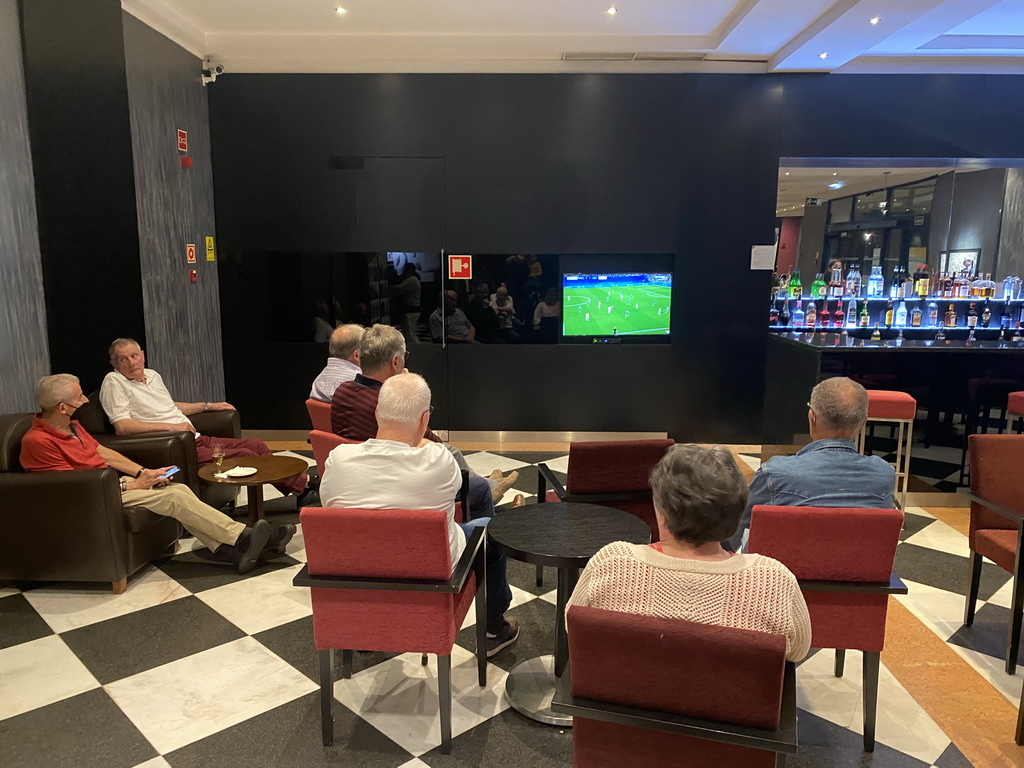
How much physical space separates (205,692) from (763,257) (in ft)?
17.4

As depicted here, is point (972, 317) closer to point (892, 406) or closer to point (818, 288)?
point (818, 288)

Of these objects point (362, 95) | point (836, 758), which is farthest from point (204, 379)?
point (836, 758)

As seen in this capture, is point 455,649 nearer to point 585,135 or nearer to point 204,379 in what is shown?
point 204,379

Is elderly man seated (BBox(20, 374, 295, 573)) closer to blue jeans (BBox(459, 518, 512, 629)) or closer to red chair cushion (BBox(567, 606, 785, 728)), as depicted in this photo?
blue jeans (BBox(459, 518, 512, 629))

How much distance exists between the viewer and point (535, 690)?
259 cm

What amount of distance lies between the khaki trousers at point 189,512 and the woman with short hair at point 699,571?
2.63 meters

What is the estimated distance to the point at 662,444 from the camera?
9.45 ft

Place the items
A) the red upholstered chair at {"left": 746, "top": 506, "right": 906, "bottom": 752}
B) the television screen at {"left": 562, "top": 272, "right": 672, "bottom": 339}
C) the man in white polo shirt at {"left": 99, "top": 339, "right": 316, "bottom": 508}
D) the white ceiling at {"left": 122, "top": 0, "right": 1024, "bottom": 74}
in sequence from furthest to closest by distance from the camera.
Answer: the television screen at {"left": 562, "top": 272, "right": 672, "bottom": 339} < the white ceiling at {"left": 122, "top": 0, "right": 1024, "bottom": 74} < the man in white polo shirt at {"left": 99, "top": 339, "right": 316, "bottom": 508} < the red upholstered chair at {"left": 746, "top": 506, "right": 906, "bottom": 752}

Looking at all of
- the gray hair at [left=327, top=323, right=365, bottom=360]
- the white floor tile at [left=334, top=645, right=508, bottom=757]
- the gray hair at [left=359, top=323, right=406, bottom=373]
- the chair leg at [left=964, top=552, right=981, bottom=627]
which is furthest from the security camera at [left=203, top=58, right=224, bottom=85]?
the chair leg at [left=964, top=552, right=981, bottom=627]

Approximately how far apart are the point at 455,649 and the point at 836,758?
1.46m

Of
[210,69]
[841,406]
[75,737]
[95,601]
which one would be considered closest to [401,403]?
[841,406]

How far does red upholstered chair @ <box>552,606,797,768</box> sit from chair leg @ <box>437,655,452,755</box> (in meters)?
0.77

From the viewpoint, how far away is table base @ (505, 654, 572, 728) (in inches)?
96.3

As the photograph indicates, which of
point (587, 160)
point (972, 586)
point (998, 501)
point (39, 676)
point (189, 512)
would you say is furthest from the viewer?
point (587, 160)
